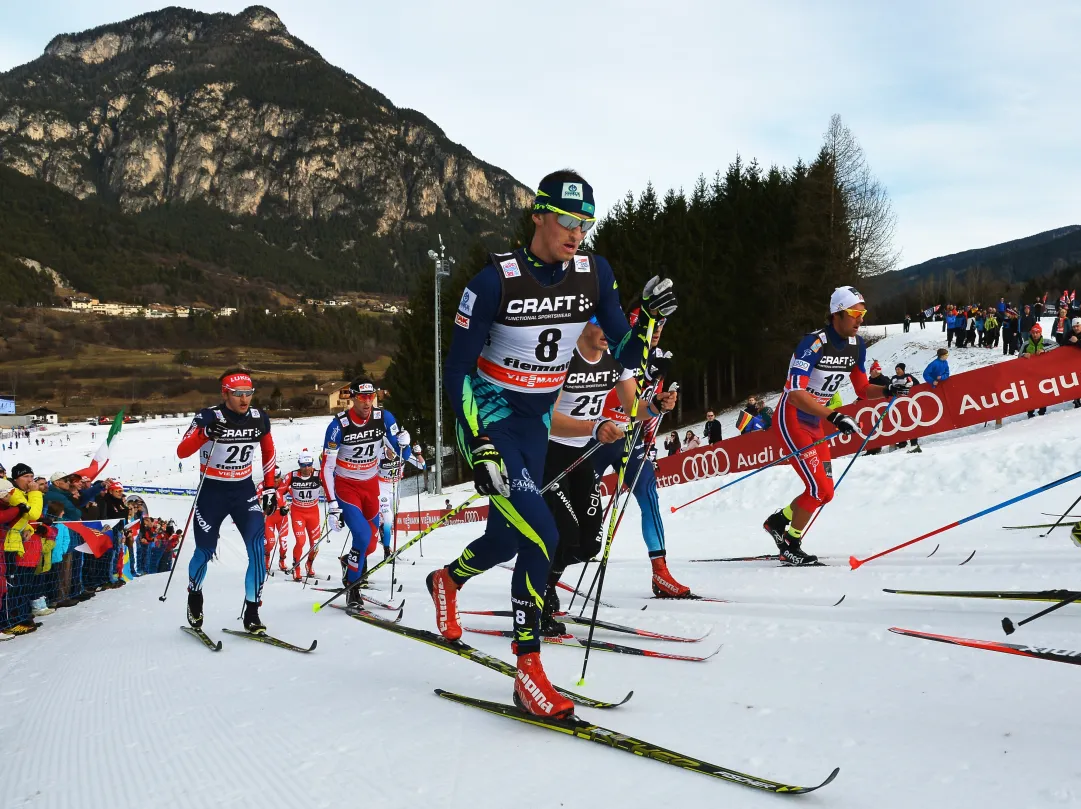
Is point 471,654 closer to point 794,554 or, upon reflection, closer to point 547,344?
point 547,344

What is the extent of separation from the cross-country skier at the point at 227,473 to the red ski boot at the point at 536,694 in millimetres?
4172

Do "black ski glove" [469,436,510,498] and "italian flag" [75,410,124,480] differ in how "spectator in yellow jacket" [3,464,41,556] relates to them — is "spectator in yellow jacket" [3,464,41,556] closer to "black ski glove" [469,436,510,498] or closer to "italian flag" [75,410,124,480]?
"italian flag" [75,410,124,480]

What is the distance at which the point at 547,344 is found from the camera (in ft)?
12.5

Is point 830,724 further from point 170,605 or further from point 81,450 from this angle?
point 81,450

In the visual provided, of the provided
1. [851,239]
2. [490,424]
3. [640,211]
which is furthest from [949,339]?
[490,424]

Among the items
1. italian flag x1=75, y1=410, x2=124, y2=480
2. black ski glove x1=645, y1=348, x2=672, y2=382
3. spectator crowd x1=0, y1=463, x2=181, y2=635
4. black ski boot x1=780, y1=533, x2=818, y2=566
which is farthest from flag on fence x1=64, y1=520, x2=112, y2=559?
black ski boot x1=780, y1=533, x2=818, y2=566

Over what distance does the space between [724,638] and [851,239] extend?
33261 mm

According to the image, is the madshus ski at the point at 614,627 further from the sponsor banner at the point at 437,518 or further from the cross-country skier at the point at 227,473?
the sponsor banner at the point at 437,518

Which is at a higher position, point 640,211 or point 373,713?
point 640,211

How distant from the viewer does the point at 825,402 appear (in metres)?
7.30

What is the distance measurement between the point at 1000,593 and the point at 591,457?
109 inches

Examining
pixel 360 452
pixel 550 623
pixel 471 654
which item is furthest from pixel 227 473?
pixel 471 654

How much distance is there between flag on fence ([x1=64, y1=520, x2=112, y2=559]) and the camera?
11031mm

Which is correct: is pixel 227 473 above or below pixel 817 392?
below
